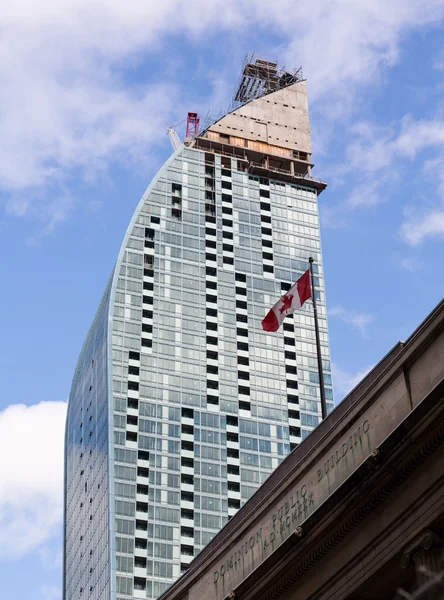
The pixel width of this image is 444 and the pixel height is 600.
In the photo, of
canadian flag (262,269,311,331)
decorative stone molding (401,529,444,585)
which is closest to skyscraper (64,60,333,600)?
canadian flag (262,269,311,331)

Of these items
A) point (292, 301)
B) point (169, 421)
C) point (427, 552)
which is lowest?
point (427, 552)

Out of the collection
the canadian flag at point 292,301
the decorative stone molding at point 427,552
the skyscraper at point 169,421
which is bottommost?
the decorative stone molding at point 427,552

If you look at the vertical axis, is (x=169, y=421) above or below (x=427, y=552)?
above

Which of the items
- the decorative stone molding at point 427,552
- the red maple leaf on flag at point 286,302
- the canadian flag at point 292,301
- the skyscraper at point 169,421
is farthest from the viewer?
the skyscraper at point 169,421

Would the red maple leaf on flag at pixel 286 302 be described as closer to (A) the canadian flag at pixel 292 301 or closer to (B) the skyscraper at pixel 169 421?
(A) the canadian flag at pixel 292 301

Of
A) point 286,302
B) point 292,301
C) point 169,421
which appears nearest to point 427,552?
point 292,301

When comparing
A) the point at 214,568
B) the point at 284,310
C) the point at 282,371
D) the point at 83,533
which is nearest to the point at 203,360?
the point at 282,371

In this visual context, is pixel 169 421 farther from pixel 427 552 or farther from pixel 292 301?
pixel 427 552

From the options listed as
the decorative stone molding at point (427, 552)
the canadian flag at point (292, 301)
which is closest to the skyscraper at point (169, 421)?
the canadian flag at point (292, 301)

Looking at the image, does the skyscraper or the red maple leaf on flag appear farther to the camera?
the skyscraper

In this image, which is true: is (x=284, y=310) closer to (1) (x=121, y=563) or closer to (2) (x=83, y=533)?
(1) (x=121, y=563)

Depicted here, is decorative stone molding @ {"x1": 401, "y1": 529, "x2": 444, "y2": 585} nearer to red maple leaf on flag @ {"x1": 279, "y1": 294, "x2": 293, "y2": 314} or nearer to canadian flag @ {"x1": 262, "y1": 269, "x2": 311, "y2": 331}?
canadian flag @ {"x1": 262, "y1": 269, "x2": 311, "y2": 331}

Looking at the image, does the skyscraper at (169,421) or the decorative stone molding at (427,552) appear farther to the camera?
the skyscraper at (169,421)

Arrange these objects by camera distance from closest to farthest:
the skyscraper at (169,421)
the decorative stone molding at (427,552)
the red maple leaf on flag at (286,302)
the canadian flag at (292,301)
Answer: the decorative stone molding at (427,552)
the canadian flag at (292,301)
the red maple leaf on flag at (286,302)
the skyscraper at (169,421)
